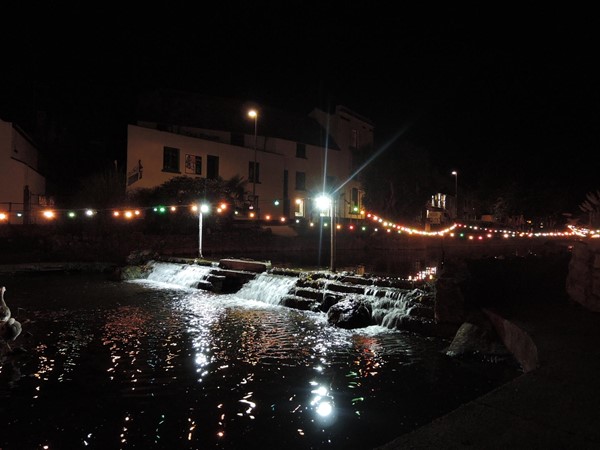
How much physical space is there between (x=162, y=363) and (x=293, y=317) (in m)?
4.42

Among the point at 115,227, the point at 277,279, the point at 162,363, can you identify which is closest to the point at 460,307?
the point at 162,363

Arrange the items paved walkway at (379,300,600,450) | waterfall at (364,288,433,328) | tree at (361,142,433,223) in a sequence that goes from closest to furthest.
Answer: paved walkway at (379,300,600,450) < waterfall at (364,288,433,328) < tree at (361,142,433,223)

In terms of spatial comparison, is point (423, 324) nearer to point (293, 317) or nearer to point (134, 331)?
point (293, 317)

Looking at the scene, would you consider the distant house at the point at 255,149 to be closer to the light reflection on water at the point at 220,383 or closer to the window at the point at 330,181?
the window at the point at 330,181

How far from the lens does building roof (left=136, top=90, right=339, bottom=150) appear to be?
1232 inches

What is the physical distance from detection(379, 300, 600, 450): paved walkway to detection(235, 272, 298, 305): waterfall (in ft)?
27.0

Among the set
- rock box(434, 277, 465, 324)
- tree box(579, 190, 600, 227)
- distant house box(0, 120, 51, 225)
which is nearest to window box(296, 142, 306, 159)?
distant house box(0, 120, 51, 225)

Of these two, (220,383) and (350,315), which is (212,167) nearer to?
(350,315)

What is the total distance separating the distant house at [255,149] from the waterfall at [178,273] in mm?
8236

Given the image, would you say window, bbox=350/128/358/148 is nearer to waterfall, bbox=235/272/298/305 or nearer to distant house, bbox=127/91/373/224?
distant house, bbox=127/91/373/224

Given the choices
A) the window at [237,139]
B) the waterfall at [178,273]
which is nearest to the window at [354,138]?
the window at [237,139]

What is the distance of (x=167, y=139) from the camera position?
92.6ft

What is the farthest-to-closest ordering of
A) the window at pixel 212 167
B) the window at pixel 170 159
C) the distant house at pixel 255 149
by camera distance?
the window at pixel 212 167, the window at pixel 170 159, the distant house at pixel 255 149

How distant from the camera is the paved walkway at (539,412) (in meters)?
3.44
